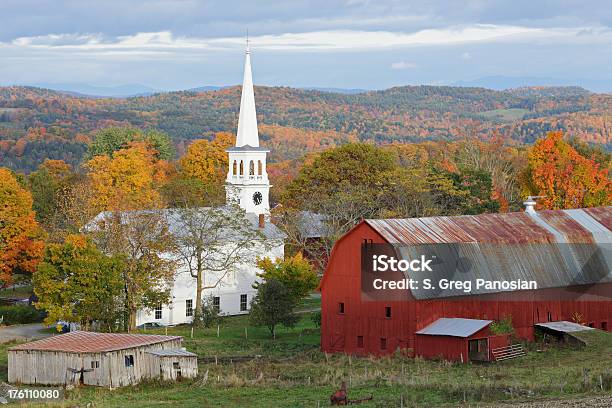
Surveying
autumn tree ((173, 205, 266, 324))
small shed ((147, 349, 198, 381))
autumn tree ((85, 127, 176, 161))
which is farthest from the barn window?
autumn tree ((85, 127, 176, 161))

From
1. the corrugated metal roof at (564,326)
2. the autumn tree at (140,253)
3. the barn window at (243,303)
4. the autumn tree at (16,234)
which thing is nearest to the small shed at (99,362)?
the autumn tree at (140,253)

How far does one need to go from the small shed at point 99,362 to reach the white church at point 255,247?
17239 millimetres

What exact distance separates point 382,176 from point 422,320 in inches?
1332

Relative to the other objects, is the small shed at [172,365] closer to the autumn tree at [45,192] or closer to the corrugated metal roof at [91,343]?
the corrugated metal roof at [91,343]

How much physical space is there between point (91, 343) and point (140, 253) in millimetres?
18088

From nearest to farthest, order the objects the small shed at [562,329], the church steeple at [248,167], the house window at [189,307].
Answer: the small shed at [562,329] → the house window at [189,307] → the church steeple at [248,167]

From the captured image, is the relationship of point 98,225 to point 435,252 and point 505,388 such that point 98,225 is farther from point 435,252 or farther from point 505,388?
point 505,388

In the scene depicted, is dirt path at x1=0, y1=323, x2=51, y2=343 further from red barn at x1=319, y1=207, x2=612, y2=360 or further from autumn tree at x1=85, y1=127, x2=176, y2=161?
autumn tree at x1=85, y1=127, x2=176, y2=161

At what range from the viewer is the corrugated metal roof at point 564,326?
51844mm

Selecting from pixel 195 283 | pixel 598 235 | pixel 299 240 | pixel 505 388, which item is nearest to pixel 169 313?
pixel 195 283

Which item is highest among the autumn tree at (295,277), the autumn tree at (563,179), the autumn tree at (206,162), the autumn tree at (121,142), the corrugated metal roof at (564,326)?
the autumn tree at (121,142)

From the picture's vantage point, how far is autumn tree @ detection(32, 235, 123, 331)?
55938mm

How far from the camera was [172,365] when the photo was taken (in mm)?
42906

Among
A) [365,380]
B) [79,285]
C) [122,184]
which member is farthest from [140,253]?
[122,184]
